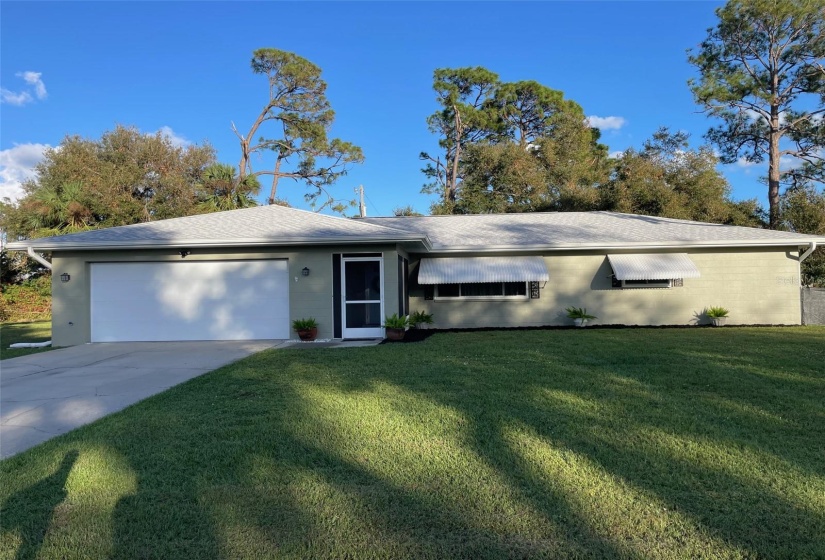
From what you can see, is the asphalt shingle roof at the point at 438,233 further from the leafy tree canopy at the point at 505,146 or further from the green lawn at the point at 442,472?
the leafy tree canopy at the point at 505,146

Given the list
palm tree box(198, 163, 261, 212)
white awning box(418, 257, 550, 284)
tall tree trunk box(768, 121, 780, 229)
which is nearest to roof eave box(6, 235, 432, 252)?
white awning box(418, 257, 550, 284)

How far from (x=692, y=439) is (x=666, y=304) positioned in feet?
39.3

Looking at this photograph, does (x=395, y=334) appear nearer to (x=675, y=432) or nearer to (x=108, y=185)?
(x=675, y=432)

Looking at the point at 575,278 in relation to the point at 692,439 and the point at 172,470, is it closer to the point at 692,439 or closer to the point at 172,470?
the point at 692,439

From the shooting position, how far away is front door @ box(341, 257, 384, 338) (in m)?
13.1

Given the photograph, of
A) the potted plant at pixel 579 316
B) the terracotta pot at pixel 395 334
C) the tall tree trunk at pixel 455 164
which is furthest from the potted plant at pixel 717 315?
the tall tree trunk at pixel 455 164

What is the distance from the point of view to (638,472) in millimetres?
3934

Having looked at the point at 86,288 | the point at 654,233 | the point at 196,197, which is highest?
the point at 196,197

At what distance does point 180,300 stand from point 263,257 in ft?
8.15

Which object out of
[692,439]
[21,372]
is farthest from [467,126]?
[692,439]

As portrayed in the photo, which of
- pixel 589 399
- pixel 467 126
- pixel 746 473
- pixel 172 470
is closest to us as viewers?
pixel 746 473

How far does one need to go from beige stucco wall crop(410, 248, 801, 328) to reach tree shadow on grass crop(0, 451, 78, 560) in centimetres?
1231

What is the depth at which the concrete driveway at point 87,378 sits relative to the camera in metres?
5.80

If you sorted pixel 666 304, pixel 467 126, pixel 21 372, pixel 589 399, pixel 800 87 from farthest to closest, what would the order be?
pixel 467 126 → pixel 800 87 → pixel 666 304 → pixel 21 372 → pixel 589 399
